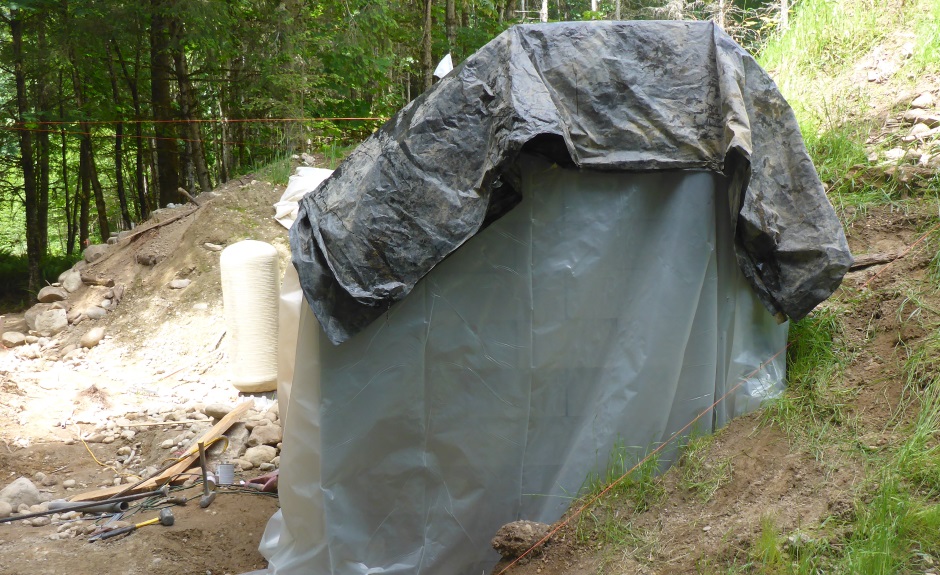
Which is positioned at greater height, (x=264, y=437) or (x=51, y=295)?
(x=264, y=437)

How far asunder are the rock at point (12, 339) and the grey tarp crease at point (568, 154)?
613 centimetres

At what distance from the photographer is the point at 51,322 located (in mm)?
7770

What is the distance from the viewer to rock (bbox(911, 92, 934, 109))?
3.89 m

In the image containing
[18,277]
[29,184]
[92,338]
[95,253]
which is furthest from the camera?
[18,277]

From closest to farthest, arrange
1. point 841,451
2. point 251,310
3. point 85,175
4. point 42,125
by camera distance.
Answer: point 841,451
point 251,310
point 42,125
point 85,175

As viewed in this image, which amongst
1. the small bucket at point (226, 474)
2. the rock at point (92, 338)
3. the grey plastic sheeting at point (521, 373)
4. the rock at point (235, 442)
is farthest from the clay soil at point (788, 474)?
A: the rock at point (92, 338)

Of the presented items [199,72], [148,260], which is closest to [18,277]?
[199,72]

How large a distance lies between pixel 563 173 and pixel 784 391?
4.30 ft

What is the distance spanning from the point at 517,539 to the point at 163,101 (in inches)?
366

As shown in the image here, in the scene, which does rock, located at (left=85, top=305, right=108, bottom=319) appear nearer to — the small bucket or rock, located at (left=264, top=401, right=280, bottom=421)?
rock, located at (left=264, top=401, right=280, bottom=421)

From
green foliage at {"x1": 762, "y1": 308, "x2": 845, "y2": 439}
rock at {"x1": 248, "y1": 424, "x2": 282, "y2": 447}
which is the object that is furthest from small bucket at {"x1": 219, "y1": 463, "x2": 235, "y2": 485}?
green foliage at {"x1": 762, "y1": 308, "x2": 845, "y2": 439}

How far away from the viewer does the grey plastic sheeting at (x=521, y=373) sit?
296 cm

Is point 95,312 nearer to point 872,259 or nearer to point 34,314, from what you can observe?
point 34,314

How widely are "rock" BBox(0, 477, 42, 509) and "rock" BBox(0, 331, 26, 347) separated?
360 centimetres
